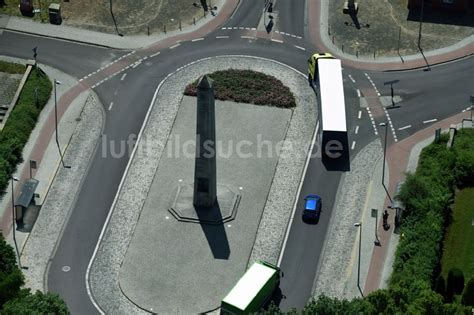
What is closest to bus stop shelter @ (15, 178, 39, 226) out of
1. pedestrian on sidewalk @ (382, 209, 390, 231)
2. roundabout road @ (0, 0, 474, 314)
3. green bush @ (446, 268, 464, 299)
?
roundabout road @ (0, 0, 474, 314)

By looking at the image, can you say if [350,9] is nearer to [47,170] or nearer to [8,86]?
[8,86]

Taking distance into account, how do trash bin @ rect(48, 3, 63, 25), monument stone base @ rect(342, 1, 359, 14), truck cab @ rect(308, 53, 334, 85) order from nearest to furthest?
truck cab @ rect(308, 53, 334, 85)
trash bin @ rect(48, 3, 63, 25)
monument stone base @ rect(342, 1, 359, 14)

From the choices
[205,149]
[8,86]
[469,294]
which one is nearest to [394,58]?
[205,149]

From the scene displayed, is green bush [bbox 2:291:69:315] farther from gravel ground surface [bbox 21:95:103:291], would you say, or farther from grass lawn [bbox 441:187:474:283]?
grass lawn [bbox 441:187:474:283]

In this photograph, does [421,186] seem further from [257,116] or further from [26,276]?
[26,276]

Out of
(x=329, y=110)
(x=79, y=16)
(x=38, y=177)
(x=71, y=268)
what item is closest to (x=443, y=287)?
(x=329, y=110)

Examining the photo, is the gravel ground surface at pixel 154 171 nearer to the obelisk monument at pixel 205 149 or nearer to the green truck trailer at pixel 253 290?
the green truck trailer at pixel 253 290
